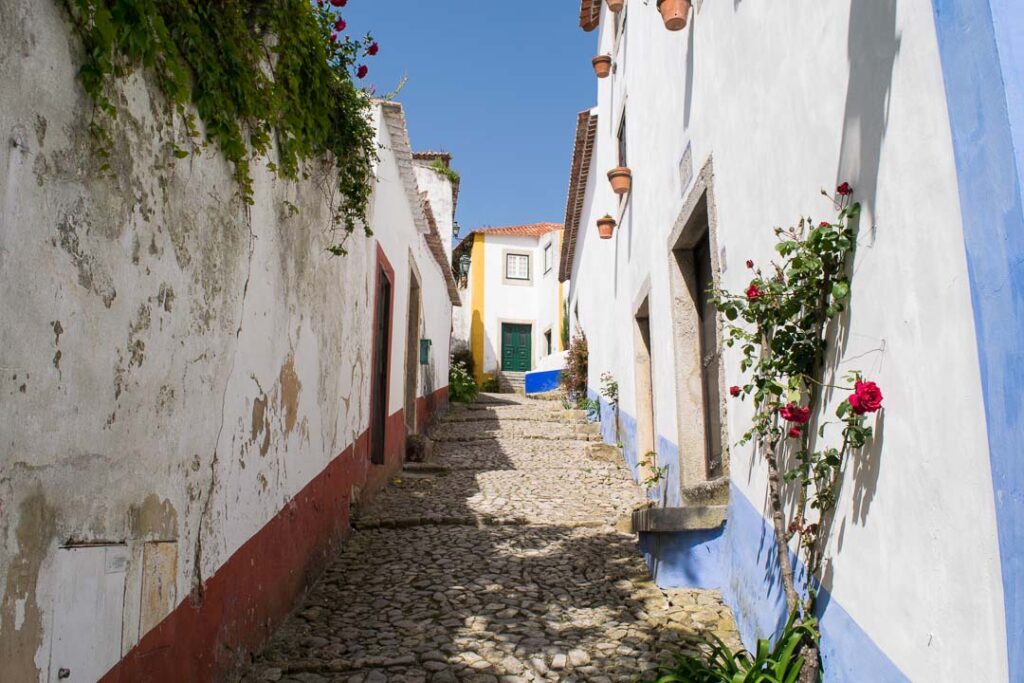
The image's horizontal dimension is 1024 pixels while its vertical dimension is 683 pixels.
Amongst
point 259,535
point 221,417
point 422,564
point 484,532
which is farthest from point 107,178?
point 484,532

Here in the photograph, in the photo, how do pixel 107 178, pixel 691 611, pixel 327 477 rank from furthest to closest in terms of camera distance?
pixel 327 477 → pixel 691 611 → pixel 107 178

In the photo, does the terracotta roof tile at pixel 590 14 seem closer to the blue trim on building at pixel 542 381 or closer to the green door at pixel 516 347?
the blue trim on building at pixel 542 381

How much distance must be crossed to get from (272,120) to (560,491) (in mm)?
4905

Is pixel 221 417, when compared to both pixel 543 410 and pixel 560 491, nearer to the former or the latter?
pixel 560 491

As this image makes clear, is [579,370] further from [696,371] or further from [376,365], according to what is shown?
[696,371]

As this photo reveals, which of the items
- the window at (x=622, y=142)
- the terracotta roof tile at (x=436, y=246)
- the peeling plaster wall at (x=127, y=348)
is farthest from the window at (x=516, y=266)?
the peeling plaster wall at (x=127, y=348)

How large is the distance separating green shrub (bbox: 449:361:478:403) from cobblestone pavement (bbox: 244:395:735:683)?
9.72m

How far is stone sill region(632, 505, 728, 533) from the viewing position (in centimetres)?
402

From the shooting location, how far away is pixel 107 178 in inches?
77.0

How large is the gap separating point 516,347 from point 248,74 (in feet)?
72.0

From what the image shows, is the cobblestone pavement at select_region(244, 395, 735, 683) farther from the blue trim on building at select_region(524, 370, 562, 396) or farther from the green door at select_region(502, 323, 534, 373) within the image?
the green door at select_region(502, 323, 534, 373)

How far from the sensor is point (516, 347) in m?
24.9

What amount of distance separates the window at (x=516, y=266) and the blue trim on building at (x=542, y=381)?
6411 mm

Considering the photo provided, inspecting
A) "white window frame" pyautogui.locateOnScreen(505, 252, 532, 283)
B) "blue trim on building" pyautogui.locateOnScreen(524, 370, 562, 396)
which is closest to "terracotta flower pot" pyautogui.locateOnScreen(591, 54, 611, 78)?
"blue trim on building" pyautogui.locateOnScreen(524, 370, 562, 396)
